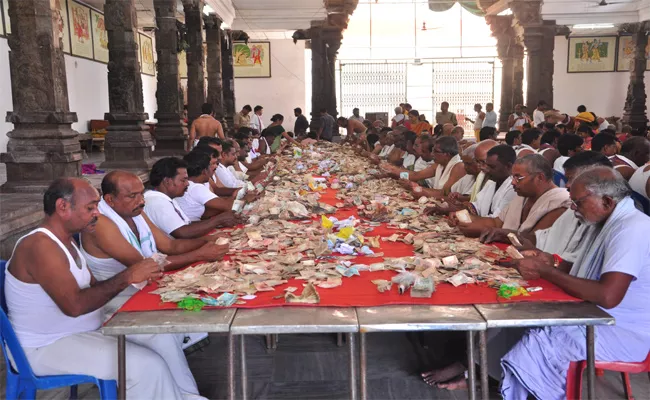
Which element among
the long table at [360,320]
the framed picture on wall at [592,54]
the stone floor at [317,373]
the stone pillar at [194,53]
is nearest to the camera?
the long table at [360,320]

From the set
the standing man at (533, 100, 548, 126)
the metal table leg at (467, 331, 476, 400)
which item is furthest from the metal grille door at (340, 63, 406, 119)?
the metal table leg at (467, 331, 476, 400)

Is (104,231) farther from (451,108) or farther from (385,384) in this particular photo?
(451,108)

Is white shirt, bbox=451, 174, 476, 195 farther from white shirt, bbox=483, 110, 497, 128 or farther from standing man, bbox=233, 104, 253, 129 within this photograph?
standing man, bbox=233, 104, 253, 129

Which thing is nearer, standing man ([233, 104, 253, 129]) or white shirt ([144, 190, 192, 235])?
white shirt ([144, 190, 192, 235])

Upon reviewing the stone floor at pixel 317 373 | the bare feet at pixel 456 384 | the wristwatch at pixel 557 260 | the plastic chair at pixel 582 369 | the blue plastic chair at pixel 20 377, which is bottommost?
the stone floor at pixel 317 373

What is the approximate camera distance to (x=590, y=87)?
2272 cm

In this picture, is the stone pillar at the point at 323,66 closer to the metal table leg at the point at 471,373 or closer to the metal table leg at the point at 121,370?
the metal table leg at the point at 471,373

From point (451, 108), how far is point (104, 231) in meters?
21.5

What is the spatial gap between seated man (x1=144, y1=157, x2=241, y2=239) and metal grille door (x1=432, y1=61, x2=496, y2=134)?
19.8m

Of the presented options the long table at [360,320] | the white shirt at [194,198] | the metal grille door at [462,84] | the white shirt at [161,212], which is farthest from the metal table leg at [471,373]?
the metal grille door at [462,84]

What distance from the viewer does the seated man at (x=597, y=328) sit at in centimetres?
254

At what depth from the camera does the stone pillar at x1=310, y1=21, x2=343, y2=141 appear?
16.1 meters

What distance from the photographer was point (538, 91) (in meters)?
14.8

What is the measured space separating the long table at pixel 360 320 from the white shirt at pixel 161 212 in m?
1.68
